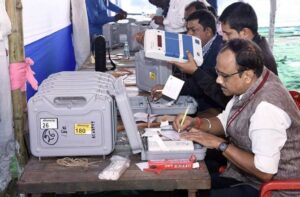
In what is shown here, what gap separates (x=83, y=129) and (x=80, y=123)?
3 cm

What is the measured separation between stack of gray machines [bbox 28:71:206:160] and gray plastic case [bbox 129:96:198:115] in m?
0.60

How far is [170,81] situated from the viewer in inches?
79.4

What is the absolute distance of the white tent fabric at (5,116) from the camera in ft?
5.97

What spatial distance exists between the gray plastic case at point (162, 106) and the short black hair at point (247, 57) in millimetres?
715

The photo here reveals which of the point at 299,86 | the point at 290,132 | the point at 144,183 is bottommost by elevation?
the point at 299,86

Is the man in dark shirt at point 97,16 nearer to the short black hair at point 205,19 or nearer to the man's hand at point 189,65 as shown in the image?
the short black hair at point 205,19

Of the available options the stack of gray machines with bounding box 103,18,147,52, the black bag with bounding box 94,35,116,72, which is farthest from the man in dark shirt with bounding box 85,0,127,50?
the black bag with bounding box 94,35,116,72

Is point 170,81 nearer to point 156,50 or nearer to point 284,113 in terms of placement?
point 156,50

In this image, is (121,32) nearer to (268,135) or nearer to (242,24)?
(242,24)

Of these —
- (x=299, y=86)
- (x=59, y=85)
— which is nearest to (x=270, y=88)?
(x=59, y=85)

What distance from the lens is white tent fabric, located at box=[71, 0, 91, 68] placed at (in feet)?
15.9

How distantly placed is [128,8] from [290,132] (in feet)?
25.7

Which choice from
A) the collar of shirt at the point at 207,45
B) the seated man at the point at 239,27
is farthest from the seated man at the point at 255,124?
the collar of shirt at the point at 207,45

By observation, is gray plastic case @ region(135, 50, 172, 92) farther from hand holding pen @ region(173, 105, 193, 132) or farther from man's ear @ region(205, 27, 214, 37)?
hand holding pen @ region(173, 105, 193, 132)
